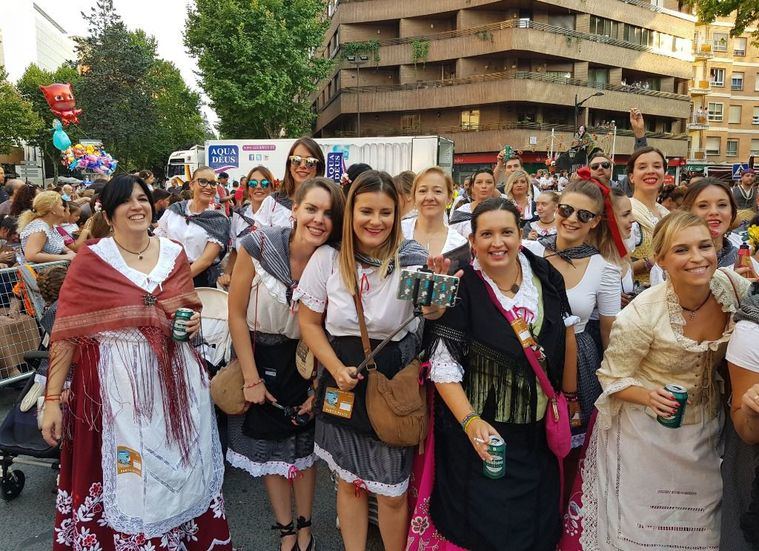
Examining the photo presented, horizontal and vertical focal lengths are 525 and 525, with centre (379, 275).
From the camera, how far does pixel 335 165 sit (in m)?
18.5

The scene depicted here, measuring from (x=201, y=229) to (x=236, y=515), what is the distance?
2567mm

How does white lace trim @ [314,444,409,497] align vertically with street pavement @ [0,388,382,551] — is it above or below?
above

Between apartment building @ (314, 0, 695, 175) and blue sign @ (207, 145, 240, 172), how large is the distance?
62.3 feet

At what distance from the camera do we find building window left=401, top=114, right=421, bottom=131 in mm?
36469

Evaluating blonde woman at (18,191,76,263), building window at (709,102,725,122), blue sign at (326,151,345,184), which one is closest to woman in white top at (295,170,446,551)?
blonde woman at (18,191,76,263)

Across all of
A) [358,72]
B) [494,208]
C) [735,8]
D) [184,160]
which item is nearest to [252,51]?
[184,160]

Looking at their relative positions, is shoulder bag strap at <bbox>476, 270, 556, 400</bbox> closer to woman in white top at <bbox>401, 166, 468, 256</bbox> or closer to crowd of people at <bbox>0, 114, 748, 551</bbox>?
crowd of people at <bbox>0, 114, 748, 551</bbox>

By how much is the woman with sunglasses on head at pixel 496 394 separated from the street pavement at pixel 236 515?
3.35ft

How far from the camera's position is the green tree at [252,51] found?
81.7 feet

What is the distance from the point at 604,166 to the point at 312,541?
391 cm

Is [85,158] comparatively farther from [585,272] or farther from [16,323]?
[585,272]

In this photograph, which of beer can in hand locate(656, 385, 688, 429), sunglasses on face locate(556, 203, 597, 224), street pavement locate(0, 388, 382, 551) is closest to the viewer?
beer can in hand locate(656, 385, 688, 429)

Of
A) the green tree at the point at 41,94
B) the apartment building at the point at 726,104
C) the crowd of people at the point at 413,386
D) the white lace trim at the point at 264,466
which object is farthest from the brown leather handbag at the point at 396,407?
the apartment building at the point at 726,104

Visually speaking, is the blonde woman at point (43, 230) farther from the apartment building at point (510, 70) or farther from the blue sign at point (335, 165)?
the apartment building at point (510, 70)
